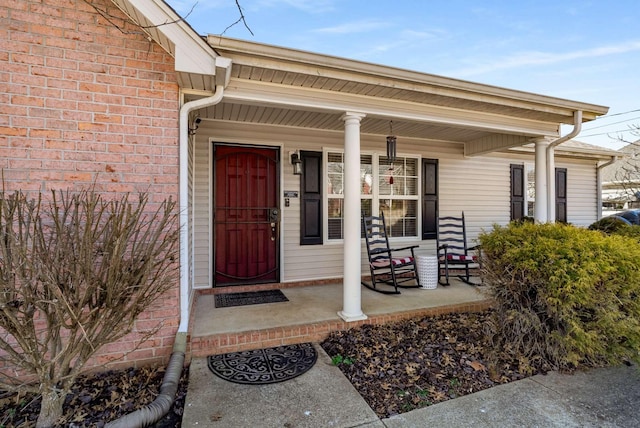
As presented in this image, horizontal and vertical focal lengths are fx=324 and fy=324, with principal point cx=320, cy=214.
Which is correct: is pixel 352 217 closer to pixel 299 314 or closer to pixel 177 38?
pixel 299 314

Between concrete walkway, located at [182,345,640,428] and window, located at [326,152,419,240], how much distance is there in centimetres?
283

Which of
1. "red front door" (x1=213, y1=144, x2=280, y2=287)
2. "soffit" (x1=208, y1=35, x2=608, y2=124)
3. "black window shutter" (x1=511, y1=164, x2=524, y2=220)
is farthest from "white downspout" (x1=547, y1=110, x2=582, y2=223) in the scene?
"red front door" (x1=213, y1=144, x2=280, y2=287)

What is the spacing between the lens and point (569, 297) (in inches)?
99.2

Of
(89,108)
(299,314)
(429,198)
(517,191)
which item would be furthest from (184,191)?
(517,191)

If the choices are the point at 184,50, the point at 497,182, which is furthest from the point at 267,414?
the point at 497,182

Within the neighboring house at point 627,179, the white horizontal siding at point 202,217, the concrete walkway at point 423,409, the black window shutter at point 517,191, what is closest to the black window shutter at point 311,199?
the white horizontal siding at point 202,217

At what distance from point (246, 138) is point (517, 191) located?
208 inches

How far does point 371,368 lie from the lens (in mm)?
2564

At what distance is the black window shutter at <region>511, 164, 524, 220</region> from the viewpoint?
631 cm

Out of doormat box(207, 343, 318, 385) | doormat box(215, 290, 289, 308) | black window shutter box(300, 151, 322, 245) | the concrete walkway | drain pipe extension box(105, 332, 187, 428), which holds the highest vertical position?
black window shutter box(300, 151, 322, 245)

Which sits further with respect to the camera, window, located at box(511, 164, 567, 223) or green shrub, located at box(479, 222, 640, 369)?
window, located at box(511, 164, 567, 223)

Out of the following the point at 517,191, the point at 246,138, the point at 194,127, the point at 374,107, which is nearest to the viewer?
the point at 374,107

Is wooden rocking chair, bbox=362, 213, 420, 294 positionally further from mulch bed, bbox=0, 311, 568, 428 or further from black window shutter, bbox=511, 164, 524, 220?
black window shutter, bbox=511, 164, 524, 220

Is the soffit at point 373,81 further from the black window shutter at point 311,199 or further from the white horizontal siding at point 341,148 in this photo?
the black window shutter at point 311,199
